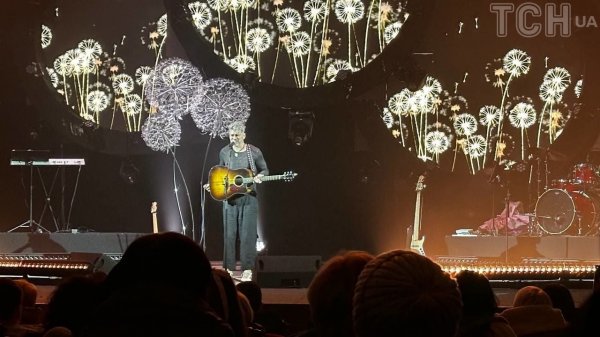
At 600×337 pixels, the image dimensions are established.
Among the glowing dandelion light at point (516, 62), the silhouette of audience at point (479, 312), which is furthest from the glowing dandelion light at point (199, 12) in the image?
the silhouette of audience at point (479, 312)

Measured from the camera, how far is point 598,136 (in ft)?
42.8

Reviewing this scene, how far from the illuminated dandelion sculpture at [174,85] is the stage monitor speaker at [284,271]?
3.32 m

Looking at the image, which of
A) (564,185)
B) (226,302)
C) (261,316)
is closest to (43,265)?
(261,316)

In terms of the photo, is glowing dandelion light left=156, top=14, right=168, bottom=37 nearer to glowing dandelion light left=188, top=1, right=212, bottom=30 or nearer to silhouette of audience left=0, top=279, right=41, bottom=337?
glowing dandelion light left=188, top=1, right=212, bottom=30

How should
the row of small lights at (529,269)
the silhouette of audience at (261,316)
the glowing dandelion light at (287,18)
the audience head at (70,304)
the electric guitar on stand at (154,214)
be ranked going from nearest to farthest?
the audience head at (70,304) < the silhouette of audience at (261,316) < the row of small lights at (529,269) < the electric guitar on stand at (154,214) < the glowing dandelion light at (287,18)

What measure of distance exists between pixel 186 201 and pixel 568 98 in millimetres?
6085

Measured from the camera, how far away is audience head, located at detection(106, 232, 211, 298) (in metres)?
2.02

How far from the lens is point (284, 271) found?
8.91m

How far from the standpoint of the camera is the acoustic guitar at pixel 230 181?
9805 mm

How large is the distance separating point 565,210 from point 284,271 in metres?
4.88

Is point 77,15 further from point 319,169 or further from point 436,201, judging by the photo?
point 436,201

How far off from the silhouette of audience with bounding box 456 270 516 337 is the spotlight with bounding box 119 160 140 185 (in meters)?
9.75

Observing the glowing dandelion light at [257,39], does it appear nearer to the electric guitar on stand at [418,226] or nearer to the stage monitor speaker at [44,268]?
the electric guitar on stand at [418,226]

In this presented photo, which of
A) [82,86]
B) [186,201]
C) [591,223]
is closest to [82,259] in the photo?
[186,201]
